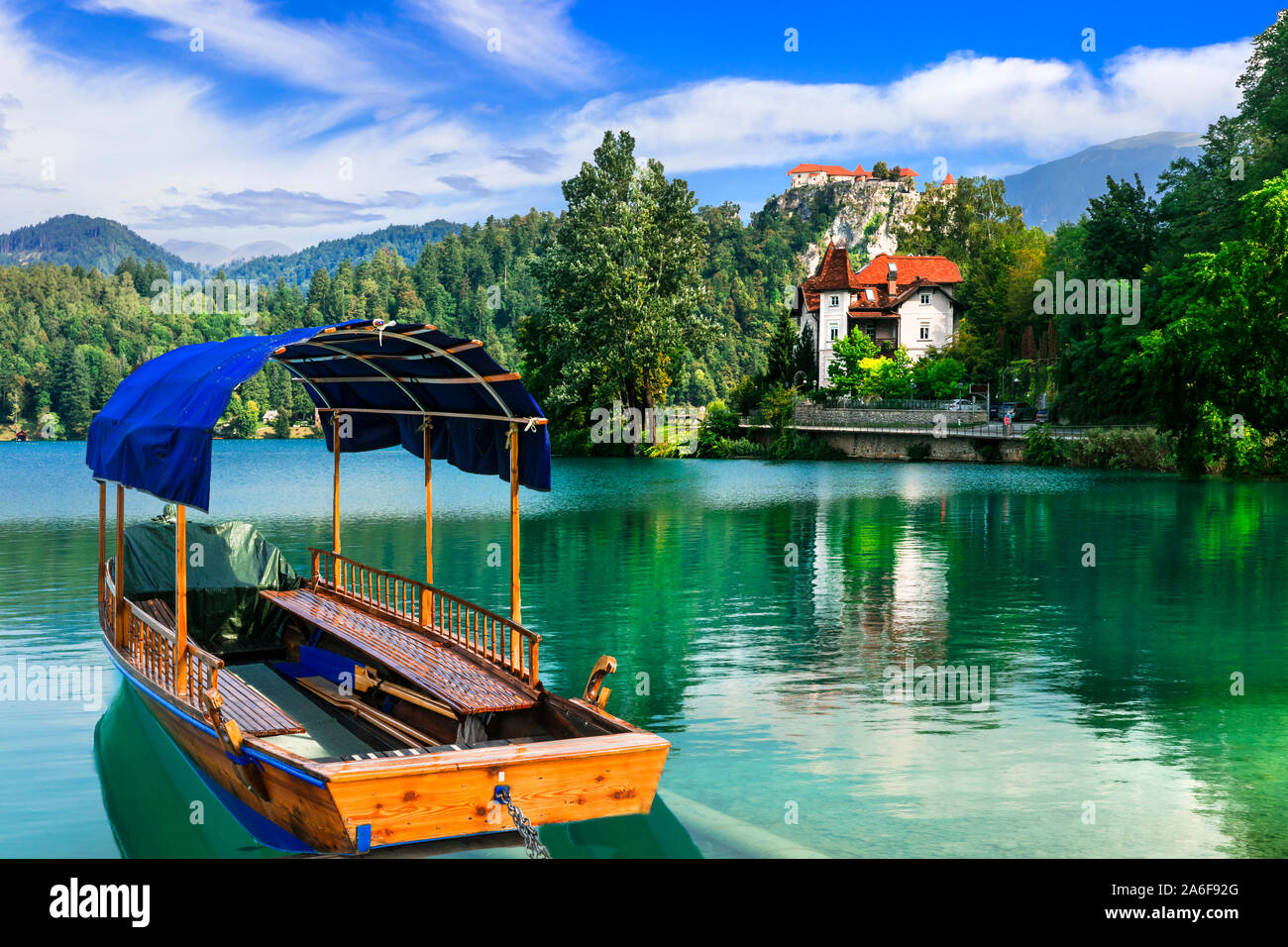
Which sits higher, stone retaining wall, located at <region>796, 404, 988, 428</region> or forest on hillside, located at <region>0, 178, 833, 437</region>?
forest on hillside, located at <region>0, 178, 833, 437</region>

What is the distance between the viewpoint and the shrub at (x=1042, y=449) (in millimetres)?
66800

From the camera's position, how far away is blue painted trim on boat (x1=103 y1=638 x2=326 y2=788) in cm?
855

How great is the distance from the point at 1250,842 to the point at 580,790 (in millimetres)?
5925

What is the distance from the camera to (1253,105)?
66562 millimetres

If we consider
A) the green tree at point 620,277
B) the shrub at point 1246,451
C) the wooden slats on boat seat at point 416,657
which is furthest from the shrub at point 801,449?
the wooden slats on boat seat at point 416,657

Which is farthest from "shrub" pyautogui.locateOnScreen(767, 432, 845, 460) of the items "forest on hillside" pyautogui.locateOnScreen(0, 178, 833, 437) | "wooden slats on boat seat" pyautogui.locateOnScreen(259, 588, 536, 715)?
"wooden slats on boat seat" pyautogui.locateOnScreen(259, 588, 536, 715)

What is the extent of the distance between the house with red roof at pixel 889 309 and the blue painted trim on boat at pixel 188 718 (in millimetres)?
89546

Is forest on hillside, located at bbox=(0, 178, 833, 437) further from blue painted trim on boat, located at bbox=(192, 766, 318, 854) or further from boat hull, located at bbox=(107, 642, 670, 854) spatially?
boat hull, located at bbox=(107, 642, 670, 854)

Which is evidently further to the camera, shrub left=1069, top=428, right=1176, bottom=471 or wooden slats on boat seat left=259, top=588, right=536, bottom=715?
shrub left=1069, top=428, right=1176, bottom=471

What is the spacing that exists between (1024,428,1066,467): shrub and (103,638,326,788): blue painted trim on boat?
60.8 m

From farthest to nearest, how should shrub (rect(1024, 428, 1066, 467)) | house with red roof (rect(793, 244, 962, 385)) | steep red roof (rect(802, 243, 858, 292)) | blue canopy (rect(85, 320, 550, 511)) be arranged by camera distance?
house with red roof (rect(793, 244, 962, 385)) < steep red roof (rect(802, 243, 858, 292)) < shrub (rect(1024, 428, 1066, 467)) < blue canopy (rect(85, 320, 550, 511))

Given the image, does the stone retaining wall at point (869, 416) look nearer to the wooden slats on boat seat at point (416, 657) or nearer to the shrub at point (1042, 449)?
the shrub at point (1042, 449)
